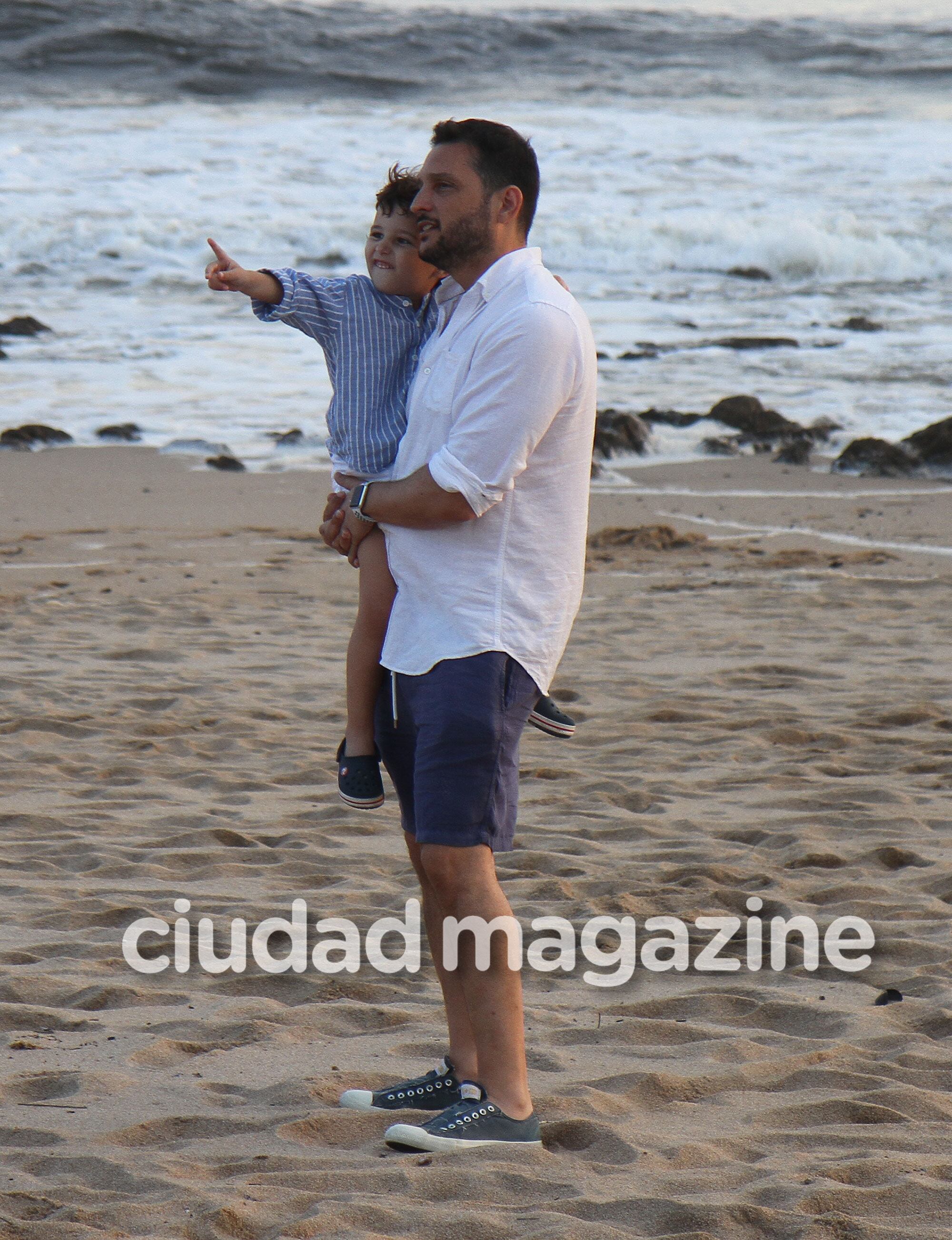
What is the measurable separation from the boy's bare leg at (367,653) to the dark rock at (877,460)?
342 inches

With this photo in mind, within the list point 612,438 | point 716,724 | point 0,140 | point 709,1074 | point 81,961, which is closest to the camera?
point 709,1074

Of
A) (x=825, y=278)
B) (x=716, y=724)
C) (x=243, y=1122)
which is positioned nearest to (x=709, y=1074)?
(x=243, y=1122)

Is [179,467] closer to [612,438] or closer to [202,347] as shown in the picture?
[612,438]

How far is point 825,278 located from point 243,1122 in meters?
19.2

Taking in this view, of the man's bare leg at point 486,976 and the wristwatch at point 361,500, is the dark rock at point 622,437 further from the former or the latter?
the man's bare leg at point 486,976

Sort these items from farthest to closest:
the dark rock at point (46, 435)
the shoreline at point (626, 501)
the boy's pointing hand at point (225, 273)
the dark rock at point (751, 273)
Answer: the dark rock at point (751, 273) → the dark rock at point (46, 435) → the shoreline at point (626, 501) → the boy's pointing hand at point (225, 273)

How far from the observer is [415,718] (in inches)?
99.9

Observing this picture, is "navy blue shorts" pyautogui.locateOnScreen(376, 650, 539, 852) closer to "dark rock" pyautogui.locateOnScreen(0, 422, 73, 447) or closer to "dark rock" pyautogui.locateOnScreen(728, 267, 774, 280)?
"dark rock" pyautogui.locateOnScreen(0, 422, 73, 447)

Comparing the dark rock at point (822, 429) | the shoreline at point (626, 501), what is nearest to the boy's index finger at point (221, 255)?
the shoreline at point (626, 501)

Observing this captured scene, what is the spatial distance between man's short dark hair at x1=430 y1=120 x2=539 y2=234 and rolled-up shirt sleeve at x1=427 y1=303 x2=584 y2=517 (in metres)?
0.22

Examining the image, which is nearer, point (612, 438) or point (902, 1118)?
point (902, 1118)

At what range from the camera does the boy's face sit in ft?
9.24

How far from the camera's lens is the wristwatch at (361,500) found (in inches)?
101

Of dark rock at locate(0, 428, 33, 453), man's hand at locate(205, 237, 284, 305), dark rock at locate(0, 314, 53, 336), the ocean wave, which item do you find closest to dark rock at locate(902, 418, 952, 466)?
dark rock at locate(0, 428, 33, 453)
